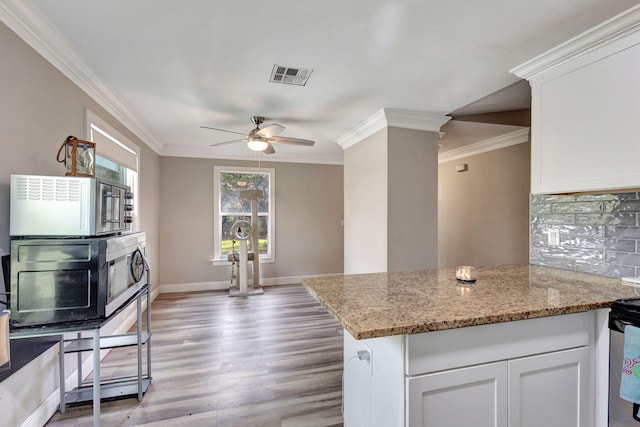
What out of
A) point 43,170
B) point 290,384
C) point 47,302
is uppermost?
point 43,170

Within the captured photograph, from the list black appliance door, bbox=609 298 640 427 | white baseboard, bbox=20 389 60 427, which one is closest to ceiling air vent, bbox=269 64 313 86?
black appliance door, bbox=609 298 640 427

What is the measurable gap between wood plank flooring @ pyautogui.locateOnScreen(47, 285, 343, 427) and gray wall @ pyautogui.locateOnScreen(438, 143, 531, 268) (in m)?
2.66

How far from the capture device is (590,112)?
5.61 feet

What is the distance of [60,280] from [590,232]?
3041 mm

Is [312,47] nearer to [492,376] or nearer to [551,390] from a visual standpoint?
[492,376]

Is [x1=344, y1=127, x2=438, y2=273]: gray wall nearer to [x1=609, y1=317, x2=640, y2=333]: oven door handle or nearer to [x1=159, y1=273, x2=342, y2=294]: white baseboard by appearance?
[x1=609, y1=317, x2=640, y2=333]: oven door handle

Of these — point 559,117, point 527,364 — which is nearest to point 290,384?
point 527,364

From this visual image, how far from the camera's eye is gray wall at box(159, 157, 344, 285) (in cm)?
512

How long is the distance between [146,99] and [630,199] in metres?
3.84

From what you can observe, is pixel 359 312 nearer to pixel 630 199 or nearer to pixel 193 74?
pixel 630 199

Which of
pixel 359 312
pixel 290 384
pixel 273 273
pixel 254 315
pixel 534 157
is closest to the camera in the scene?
pixel 359 312

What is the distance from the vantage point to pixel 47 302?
149 centimetres

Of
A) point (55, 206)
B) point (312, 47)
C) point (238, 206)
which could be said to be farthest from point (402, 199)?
point (238, 206)

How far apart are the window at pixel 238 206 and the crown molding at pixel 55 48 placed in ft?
7.79
